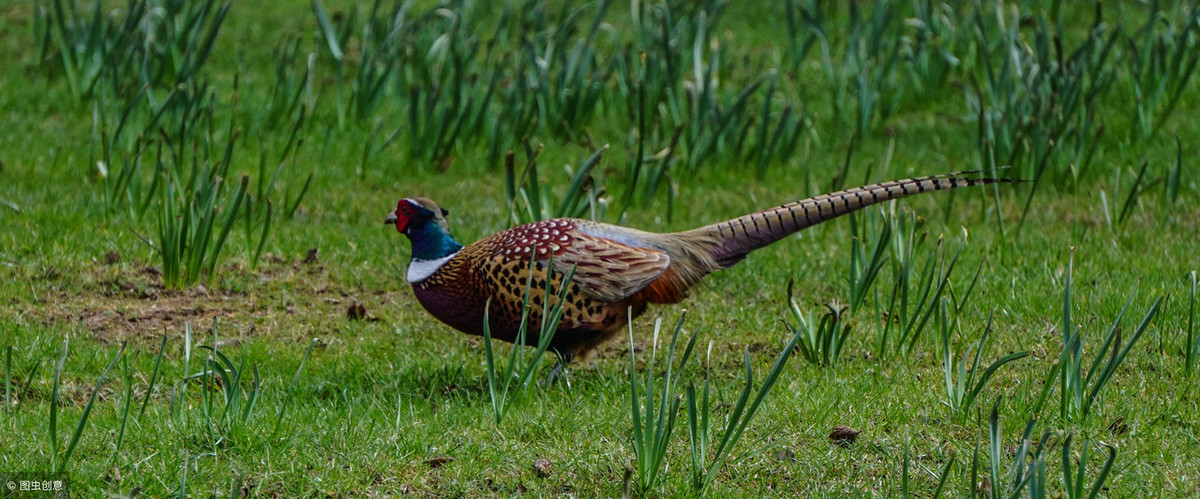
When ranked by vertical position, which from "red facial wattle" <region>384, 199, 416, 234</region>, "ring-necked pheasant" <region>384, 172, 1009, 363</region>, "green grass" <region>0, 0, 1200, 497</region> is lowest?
"green grass" <region>0, 0, 1200, 497</region>

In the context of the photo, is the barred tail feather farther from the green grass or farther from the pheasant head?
the pheasant head

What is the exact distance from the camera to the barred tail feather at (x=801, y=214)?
4.00 metres

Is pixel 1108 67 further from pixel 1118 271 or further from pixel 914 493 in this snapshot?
pixel 914 493

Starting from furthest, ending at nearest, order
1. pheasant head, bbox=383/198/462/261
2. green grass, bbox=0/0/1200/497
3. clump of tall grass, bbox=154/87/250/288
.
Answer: clump of tall grass, bbox=154/87/250/288
pheasant head, bbox=383/198/462/261
green grass, bbox=0/0/1200/497

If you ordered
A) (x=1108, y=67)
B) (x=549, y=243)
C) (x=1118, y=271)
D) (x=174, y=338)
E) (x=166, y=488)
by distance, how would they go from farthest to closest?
(x=1108, y=67)
(x=1118, y=271)
(x=174, y=338)
(x=549, y=243)
(x=166, y=488)

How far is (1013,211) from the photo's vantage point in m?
6.08

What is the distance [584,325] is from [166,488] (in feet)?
4.74

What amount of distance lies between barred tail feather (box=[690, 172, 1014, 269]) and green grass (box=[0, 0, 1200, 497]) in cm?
15

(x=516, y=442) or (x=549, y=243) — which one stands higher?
(x=549, y=243)

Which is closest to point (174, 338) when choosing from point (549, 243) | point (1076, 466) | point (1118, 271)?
point (549, 243)

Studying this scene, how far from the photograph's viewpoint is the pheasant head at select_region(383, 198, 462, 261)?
4.37 meters

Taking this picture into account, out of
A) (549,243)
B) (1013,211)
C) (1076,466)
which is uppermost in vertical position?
(549,243)

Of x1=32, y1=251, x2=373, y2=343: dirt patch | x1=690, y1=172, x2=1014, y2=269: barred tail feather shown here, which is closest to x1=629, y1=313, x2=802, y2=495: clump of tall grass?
x1=690, y1=172, x2=1014, y2=269: barred tail feather

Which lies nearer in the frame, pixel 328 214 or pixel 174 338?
pixel 174 338
